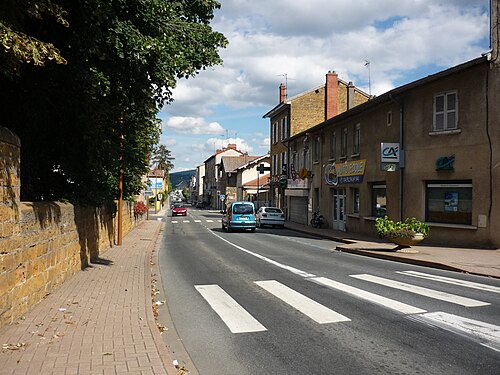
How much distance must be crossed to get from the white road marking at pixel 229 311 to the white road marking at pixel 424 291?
3535mm

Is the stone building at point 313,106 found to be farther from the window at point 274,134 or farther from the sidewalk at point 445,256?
the sidewalk at point 445,256

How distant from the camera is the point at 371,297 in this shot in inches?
341

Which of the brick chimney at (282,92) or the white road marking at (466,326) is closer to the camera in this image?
the white road marking at (466,326)

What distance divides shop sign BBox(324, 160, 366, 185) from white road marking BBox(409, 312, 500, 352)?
1768 cm

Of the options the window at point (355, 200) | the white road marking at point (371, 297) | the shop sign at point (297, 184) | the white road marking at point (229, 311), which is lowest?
the white road marking at point (229, 311)

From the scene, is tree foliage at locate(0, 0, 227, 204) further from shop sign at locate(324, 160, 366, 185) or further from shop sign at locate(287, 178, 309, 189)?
shop sign at locate(287, 178, 309, 189)

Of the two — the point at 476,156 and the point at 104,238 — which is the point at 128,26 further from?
the point at 476,156

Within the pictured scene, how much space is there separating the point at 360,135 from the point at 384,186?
3.77 metres

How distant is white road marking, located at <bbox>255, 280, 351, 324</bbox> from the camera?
23.4 ft

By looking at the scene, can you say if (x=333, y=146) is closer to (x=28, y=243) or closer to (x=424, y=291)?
(x=424, y=291)

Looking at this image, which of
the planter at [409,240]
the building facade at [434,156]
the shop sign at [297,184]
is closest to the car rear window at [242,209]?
the building facade at [434,156]

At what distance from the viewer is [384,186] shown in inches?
883

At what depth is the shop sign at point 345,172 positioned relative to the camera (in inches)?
972

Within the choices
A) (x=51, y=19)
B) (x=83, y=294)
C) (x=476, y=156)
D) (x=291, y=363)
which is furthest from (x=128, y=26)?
(x=476, y=156)
